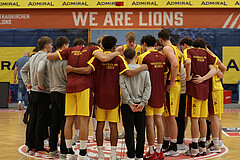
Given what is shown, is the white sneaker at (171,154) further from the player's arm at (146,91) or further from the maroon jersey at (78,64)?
the maroon jersey at (78,64)

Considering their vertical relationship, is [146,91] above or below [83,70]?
below

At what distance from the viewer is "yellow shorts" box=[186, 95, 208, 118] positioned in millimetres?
5461

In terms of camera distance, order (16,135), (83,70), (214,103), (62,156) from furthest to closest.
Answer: (16,135) → (214,103) → (62,156) → (83,70)

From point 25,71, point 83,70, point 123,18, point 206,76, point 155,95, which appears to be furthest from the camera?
point 123,18

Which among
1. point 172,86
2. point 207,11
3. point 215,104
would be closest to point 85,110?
point 172,86

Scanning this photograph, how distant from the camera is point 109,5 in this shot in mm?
13664

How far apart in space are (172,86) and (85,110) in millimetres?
1409

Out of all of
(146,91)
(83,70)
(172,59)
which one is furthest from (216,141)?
(83,70)

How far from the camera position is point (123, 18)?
45.8ft

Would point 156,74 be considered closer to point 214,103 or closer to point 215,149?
point 214,103

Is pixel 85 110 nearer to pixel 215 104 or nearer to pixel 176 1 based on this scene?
pixel 215 104

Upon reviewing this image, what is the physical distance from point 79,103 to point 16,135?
298 cm

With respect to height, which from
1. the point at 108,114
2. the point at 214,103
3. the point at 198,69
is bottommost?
the point at 108,114

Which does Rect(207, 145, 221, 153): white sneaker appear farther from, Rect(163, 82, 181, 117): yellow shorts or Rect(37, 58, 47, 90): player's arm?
Rect(37, 58, 47, 90): player's arm
